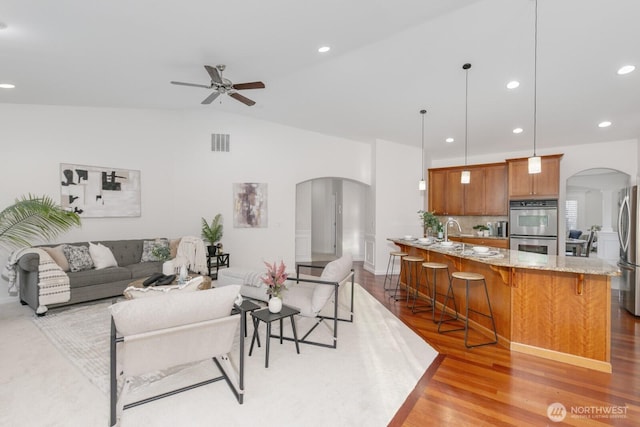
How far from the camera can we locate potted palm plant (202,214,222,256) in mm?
6352

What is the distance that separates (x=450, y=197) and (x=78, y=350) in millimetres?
6898

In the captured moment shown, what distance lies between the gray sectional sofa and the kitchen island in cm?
487

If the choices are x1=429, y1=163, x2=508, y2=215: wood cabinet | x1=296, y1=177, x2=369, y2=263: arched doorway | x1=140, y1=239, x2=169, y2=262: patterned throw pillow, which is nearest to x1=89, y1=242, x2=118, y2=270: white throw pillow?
x1=140, y1=239, x2=169, y2=262: patterned throw pillow

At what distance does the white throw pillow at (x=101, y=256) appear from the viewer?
4.81 m

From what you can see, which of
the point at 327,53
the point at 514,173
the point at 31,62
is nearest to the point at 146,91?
the point at 31,62

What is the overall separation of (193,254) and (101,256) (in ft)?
4.50

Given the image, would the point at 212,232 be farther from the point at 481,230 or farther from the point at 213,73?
the point at 481,230

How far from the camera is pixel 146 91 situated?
492 centimetres

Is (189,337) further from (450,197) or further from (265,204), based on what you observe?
(450,197)

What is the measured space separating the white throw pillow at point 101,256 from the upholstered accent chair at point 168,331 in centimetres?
312

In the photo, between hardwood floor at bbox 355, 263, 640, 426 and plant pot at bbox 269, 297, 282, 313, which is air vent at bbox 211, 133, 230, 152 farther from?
hardwood floor at bbox 355, 263, 640, 426

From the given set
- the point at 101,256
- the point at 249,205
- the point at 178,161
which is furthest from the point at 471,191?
the point at 101,256

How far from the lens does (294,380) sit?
2588mm

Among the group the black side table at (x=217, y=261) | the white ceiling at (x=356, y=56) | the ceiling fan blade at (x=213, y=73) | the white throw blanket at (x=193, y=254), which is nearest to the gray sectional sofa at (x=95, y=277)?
the white throw blanket at (x=193, y=254)
